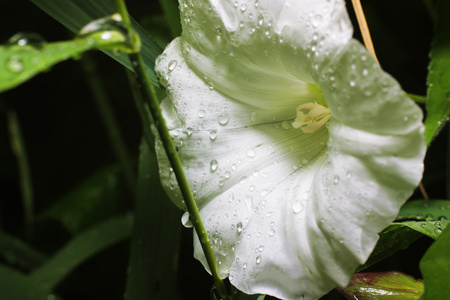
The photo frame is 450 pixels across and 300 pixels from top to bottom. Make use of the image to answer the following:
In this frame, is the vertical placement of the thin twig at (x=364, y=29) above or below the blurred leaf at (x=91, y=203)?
above

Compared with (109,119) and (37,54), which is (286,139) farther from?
(109,119)

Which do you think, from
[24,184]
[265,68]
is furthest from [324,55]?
[24,184]

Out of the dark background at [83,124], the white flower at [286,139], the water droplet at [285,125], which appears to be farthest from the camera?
the dark background at [83,124]

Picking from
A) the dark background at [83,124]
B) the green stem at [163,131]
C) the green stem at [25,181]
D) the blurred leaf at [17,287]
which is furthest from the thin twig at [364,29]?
the green stem at [25,181]

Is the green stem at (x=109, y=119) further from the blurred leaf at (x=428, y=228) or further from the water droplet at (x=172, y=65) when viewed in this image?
the blurred leaf at (x=428, y=228)

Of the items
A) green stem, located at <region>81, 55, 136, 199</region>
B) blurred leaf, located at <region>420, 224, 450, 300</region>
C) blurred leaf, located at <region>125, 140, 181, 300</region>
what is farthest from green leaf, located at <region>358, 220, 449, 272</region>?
green stem, located at <region>81, 55, 136, 199</region>

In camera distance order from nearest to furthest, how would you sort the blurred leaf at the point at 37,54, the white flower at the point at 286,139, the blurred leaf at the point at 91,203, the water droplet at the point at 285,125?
the blurred leaf at the point at 37,54
the white flower at the point at 286,139
the water droplet at the point at 285,125
the blurred leaf at the point at 91,203

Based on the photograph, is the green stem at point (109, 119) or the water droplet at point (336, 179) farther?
the green stem at point (109, 119)
